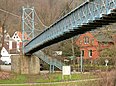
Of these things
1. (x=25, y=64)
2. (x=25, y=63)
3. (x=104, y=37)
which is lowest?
(x=25, y=64)

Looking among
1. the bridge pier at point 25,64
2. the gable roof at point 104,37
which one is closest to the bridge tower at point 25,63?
the bridge pier at point 25,64

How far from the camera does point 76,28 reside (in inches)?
1225

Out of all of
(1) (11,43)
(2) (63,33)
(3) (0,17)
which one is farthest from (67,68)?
(1) (11,43)

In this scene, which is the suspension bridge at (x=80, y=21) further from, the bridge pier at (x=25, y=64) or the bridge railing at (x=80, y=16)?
the bridge pier at (x=25, y=64)

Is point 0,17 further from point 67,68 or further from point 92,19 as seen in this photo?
point 92,19

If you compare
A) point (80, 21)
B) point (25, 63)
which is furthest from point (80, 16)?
point (25, 63)

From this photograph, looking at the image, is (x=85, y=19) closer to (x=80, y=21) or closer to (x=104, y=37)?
(x=80, y=21)

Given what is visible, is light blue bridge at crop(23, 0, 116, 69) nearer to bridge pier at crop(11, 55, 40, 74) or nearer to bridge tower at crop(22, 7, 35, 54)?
bridge pier at crop(11, 55, 40, 74)

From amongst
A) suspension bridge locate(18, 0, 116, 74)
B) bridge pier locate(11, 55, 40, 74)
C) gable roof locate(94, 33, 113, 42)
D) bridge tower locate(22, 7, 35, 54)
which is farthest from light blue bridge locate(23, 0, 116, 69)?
bridge tower locate(22, 7, 35, 54)

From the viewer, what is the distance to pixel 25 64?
5347 cm

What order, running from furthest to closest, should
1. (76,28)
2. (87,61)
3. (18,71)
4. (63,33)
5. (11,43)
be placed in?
(11,43)
(87,61)
(18,71)
(63,33)
(76,28)

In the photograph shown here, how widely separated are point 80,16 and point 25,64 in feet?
83.4

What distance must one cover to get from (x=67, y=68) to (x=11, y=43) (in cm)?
7828

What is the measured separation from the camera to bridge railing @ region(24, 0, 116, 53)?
23284 mm
